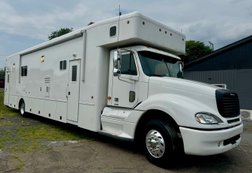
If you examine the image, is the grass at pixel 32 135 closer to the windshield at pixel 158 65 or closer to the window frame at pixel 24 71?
the window frame at pixel 24 71

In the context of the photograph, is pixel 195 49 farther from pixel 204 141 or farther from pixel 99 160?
pixel 204 141

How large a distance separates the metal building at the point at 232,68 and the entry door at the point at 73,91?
1323 cm

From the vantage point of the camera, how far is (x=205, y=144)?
189 inches

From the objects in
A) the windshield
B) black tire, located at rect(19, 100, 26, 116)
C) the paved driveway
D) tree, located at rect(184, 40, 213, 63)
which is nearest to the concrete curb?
→ the paved driveway

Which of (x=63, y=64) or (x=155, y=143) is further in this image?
(x=63, y=64)

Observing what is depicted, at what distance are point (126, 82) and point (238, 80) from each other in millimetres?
13838

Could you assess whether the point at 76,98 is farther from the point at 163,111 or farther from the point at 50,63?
the point at 163,111

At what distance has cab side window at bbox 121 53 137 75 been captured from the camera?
6.26 metres

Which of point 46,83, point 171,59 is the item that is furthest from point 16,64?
point 171,59

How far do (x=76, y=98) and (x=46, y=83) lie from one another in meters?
2.51

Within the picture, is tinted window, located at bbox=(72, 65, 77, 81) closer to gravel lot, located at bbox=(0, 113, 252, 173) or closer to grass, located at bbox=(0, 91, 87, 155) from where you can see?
grass, located at bbox=(0, 91, 87, 155)

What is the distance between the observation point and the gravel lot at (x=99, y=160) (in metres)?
5.16

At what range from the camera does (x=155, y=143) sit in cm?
543

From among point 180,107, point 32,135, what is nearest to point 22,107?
point 32,135
